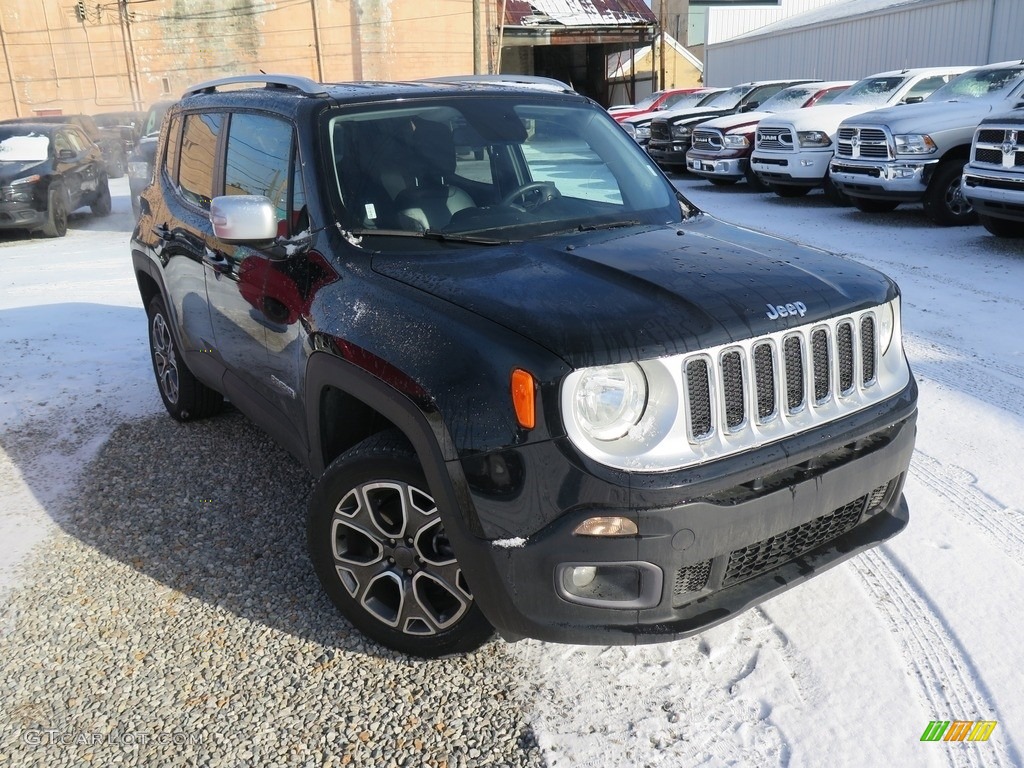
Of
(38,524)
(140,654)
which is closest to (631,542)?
(140,654)

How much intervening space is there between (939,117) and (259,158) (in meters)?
9.09

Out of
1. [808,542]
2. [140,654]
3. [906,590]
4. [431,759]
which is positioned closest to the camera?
[431,759]

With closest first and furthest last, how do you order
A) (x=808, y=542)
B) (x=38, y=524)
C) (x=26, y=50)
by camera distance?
(x=808, y=542)
(x=38, y=524)
(x=26, y=50)

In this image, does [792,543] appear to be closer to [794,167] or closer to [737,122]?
[794,167]

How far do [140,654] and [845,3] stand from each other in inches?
1478

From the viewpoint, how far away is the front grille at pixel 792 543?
2.62 meters

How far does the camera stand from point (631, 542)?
2.37m

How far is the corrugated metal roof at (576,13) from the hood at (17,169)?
25176 mm

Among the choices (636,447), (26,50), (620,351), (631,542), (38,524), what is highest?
(26,50)

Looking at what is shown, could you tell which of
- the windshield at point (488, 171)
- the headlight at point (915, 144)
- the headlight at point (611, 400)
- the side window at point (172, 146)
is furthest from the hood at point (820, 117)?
the headlight at point (611, 400)

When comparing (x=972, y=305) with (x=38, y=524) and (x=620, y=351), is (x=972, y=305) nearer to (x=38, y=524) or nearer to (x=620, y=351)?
(x=620, y=351)

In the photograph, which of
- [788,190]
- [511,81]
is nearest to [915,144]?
[788,190]

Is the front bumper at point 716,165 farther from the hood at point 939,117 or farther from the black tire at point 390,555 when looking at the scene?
the black tire at point 390,555

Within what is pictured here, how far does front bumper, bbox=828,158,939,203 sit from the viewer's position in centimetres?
1023
